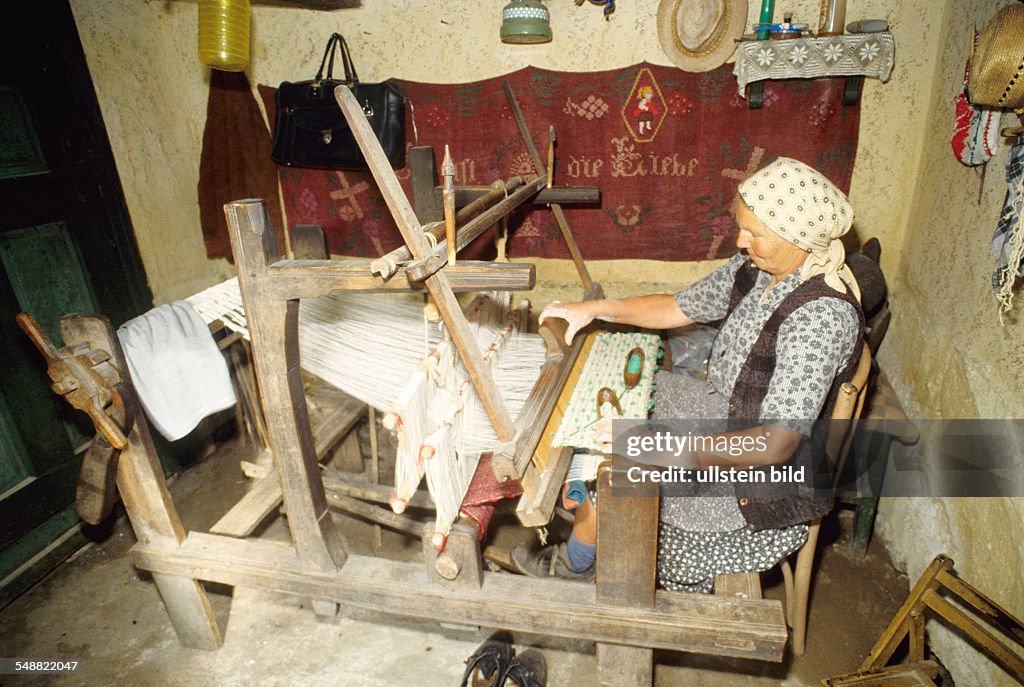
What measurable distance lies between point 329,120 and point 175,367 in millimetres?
2276

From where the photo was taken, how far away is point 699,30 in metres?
3.42

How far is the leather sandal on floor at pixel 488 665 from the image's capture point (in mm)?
2324

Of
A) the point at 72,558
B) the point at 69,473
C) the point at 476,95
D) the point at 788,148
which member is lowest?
the point at 72,558

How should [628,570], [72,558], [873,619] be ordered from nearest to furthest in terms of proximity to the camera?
[628,570] < [873,619] < [72,558]

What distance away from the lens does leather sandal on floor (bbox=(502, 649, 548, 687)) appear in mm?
2322

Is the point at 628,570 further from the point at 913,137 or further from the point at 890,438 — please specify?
the point at 913,137

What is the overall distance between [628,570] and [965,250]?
216 centimetres

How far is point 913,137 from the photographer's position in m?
3.44

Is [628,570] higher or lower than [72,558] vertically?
higher

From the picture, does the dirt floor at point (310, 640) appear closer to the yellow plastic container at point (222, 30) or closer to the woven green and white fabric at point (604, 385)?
the woven green and white fabric at point (604, 385)

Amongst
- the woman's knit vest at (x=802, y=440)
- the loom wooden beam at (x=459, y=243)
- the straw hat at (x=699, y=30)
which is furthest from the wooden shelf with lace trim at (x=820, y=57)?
the loom wooden beam at (x=459, y=243)

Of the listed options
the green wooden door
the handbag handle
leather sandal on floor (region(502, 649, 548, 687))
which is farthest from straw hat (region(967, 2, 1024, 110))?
the green wooden door

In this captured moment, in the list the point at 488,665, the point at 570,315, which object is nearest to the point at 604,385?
the point at 570,315

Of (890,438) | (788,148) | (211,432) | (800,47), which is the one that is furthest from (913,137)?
(211,432)
